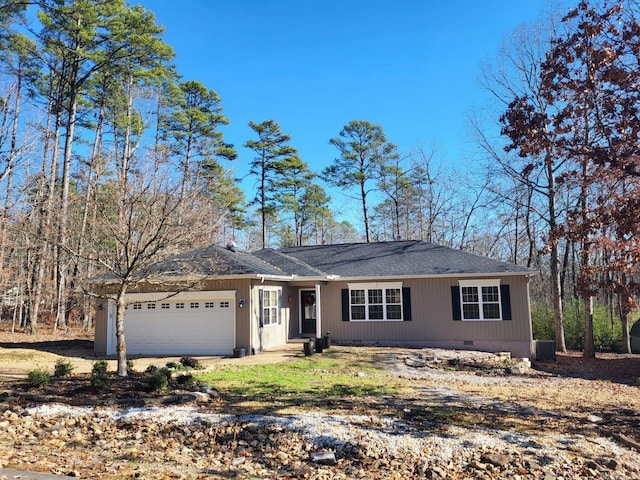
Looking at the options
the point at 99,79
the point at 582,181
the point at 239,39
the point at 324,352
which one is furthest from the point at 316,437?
the point at 99,79

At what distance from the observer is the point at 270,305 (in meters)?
15.8

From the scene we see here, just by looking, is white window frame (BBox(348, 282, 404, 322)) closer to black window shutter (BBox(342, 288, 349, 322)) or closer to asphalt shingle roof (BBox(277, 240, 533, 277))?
black window shutter (BBox(342, 288, 349, 322))

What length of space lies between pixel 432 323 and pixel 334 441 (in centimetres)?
1133

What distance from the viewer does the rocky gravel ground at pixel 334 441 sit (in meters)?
4.79

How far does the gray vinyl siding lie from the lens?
15.4m

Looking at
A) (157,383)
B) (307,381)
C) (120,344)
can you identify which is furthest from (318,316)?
(157,383)

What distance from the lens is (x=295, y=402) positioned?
300 inches

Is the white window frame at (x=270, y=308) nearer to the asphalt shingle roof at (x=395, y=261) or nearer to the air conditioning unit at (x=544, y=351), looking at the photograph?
the asphalt shingle roof at (x=395, y=261)

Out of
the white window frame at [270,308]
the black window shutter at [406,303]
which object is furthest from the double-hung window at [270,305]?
the black window shutter at [406,303]

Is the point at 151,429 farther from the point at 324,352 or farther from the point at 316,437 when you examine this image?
the point at 324,352

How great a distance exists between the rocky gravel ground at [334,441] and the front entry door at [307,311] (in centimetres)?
1071

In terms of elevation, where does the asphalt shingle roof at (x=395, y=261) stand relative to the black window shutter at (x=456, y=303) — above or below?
above

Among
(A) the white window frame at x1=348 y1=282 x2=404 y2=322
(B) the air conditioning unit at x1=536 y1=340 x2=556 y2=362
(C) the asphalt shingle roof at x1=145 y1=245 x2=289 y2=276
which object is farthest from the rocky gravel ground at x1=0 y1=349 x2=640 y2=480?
(A) the white window frame at x1=348 y1=282 x2=404 y2=322

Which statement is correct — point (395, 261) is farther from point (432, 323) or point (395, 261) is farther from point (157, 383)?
point (157, 383)
